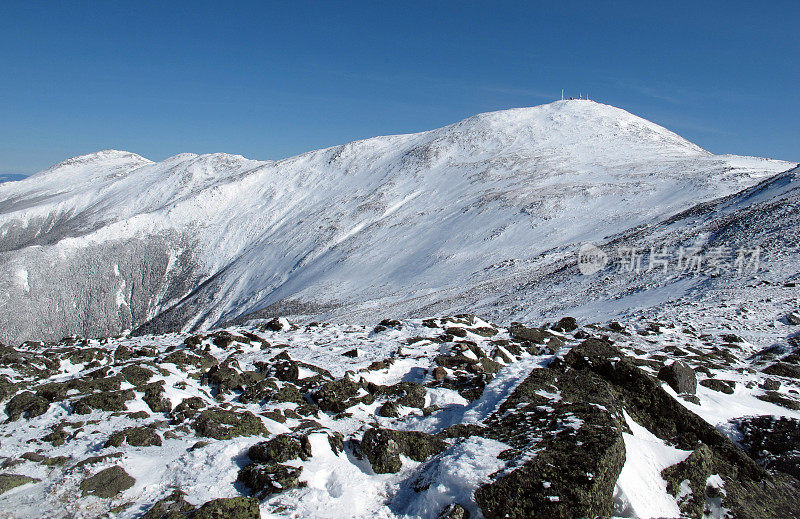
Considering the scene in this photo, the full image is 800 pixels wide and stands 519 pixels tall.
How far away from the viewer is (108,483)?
21.0 feet

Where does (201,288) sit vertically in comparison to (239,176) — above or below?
below

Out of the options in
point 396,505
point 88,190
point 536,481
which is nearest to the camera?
point 536,481

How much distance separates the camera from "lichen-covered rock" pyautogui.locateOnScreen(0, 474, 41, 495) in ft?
20.7

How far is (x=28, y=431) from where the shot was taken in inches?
320

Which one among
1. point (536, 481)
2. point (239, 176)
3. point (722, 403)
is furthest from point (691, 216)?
point (239, 176)

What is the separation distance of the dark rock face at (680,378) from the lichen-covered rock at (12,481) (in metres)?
12.9

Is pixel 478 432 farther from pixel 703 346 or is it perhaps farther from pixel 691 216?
pixel 691 216

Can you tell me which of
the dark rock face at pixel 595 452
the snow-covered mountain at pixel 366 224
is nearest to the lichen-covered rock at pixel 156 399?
the dark rock face at pixel 595 452

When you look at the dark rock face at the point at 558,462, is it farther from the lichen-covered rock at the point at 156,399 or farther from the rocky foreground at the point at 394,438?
the lichen-covered rock at the point at 156,399

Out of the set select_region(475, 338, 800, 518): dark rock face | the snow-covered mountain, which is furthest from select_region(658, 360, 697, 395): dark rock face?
the snow-covered mountain

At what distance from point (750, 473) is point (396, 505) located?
18.5 feet

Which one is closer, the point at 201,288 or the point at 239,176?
the point at 201,288

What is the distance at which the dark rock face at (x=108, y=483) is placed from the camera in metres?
6.25

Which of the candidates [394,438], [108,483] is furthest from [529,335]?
[108,483]
